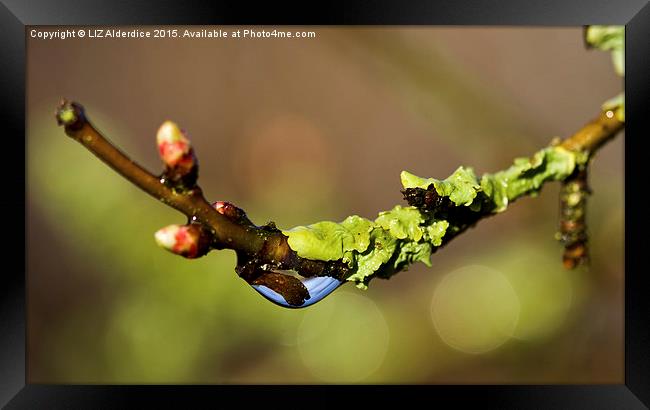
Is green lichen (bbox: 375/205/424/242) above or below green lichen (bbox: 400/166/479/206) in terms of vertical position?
below

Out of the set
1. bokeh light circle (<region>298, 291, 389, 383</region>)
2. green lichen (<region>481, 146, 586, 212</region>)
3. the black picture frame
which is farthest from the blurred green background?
green lichen (<region>481, 146, 586, 212</region>)

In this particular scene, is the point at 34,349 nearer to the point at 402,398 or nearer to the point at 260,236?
the point at 402,398

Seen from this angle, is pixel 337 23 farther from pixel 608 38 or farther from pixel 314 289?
pixel 314 289

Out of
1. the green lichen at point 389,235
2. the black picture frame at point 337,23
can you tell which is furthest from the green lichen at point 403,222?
the black picture frame at point 337,23

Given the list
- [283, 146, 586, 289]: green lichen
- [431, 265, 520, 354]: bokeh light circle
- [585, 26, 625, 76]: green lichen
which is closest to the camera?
[283, 146, 586, 289]: green lichen

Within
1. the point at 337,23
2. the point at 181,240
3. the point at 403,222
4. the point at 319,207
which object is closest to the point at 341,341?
the point at 319,207

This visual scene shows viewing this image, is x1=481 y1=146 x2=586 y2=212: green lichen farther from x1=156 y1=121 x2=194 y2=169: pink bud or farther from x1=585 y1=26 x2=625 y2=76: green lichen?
x1=156 y1=121 x2=194 y2=169: pink bud

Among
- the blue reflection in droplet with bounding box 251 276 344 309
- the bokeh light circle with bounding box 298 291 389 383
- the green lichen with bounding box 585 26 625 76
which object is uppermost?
the green lichen with bounding box 585 26 625 76
